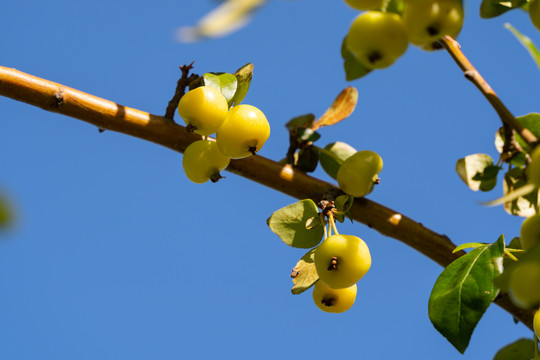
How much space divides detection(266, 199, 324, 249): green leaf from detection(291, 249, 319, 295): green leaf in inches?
1.0

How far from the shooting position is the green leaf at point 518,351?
91cm

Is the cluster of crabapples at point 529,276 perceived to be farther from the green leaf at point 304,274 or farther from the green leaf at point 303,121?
the green leaf at point 303,121

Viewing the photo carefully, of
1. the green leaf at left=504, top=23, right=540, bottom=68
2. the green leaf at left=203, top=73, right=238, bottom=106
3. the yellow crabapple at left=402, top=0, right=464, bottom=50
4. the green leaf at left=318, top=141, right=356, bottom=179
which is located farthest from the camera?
the green leaf at left=318, top=141, right=356, bottom=179

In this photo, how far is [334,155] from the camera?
39.8 inches

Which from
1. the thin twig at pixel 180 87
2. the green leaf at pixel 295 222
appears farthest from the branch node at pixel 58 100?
the green leaf at pixel 295 222

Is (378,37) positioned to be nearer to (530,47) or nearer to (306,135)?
(530,47)

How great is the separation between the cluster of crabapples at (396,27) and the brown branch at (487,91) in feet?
0.25

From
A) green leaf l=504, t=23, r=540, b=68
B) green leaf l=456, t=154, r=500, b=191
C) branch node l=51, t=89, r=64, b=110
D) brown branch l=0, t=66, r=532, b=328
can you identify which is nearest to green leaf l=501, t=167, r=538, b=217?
green leaf l=456, t=154, r=500, b=191

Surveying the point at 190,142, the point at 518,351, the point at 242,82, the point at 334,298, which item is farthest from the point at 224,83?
the point at 518,351

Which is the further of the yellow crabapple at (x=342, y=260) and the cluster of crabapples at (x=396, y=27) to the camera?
the yellow crabapple at (x=342, y=260)

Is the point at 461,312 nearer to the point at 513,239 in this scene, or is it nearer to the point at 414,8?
the point at 513,239

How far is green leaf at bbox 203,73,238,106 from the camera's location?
0.78m

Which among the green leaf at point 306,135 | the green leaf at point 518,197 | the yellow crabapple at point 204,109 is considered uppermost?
the green leaf at point 306,135

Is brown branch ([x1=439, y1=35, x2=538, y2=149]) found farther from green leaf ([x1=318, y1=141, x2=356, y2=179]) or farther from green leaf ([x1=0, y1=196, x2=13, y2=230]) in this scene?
green leaf ([x1=0, y1=196, x2=13, y2=230])
